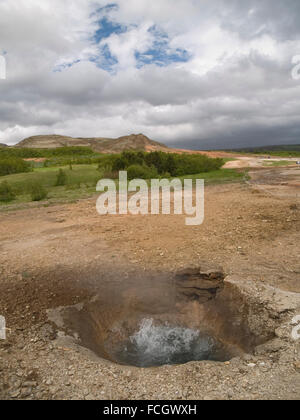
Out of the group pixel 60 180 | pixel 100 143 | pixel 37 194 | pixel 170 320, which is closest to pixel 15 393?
pixel 170 320

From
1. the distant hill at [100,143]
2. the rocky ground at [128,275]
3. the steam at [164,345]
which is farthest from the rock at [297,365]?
the distant hill at [100,143]

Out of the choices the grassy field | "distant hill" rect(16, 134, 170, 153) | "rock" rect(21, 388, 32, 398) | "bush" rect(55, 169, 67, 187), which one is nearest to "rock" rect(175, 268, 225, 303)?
"rock" rect(21, 388, 32, 398)

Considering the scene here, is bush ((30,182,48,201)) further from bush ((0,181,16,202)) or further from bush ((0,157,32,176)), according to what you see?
bush ((0,157,32,176))

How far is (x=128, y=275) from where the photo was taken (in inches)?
189

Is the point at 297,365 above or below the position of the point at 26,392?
above

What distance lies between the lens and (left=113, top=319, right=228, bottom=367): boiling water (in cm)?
336

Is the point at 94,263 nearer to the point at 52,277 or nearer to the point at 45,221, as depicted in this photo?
the point at 52,277

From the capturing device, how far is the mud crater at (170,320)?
339 centimetres

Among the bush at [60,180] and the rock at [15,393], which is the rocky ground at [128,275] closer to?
the rock at [15,393]

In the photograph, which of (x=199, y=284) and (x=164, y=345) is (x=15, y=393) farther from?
(x=199, y=284)

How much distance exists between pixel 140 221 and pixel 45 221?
296cm

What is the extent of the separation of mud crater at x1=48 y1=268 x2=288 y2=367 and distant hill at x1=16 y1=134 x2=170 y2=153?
55984 mm

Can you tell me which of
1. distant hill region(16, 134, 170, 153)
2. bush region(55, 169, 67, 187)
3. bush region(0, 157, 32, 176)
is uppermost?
Answer: distant hill region(16, 134, 170, 153)

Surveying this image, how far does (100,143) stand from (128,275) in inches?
2980
